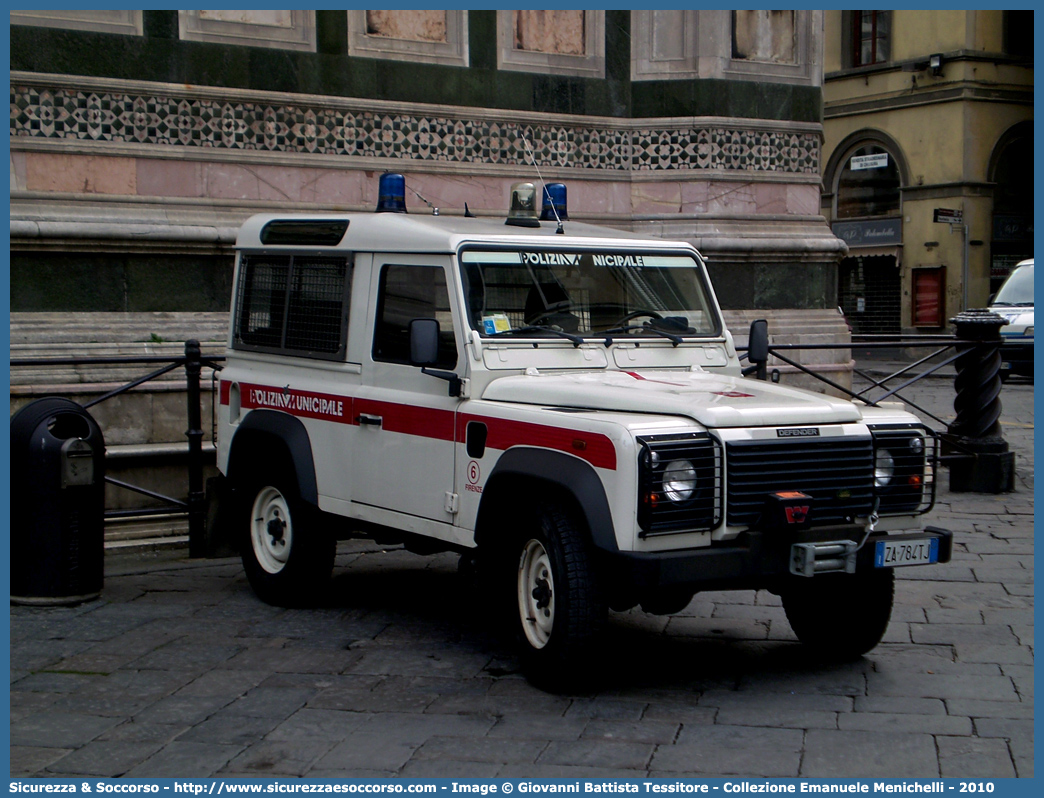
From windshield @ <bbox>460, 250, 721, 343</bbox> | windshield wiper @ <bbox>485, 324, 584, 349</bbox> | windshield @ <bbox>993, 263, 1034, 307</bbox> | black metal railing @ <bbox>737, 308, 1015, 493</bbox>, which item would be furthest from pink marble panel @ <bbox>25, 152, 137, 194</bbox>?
windshield @ <bbox>993, 263, 1034, 307</bbox>

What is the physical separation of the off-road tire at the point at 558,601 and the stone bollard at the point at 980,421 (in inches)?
244

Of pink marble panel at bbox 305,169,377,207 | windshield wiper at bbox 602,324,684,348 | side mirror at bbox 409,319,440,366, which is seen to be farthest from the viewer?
pink marble panel at bbox 305,169,377,207

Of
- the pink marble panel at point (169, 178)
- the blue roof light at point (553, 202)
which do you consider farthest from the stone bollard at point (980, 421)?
the pink marble panel at point (169, 178)

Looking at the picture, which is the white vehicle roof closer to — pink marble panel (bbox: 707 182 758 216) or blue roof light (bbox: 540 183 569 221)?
blue roof light (bbox: 540 183 569 221)

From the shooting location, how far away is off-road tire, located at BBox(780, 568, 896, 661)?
598 centimetres

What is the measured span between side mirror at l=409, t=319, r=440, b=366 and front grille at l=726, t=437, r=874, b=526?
149 centimetres

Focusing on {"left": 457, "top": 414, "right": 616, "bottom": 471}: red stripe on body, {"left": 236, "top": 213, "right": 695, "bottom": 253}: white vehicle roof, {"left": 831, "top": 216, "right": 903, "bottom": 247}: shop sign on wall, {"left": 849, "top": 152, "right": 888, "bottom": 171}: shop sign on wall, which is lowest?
{"left": 457, "top": 414, "right": 616, "bottom": 471}: red stripe on body

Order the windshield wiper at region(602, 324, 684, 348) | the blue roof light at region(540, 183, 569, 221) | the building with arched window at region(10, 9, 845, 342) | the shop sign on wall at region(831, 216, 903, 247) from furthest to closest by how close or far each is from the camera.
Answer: the shop sign on wall at region(831, 216, 903, 247) → the building with arched window at region(10, 9, 845, 342) → the blue roof light at region(540, 183, 569, 221) → the windshield wiper at region(602, 324, 684, 348)

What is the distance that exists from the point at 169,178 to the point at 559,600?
6.17 m

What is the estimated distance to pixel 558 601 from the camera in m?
5.44

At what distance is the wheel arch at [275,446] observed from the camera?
7.09 meters

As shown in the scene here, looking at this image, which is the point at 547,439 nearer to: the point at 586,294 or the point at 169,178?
the point at 586,294

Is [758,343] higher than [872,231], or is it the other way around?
[872,231]

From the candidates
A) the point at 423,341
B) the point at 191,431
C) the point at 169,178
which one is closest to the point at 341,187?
the point at 169,178
